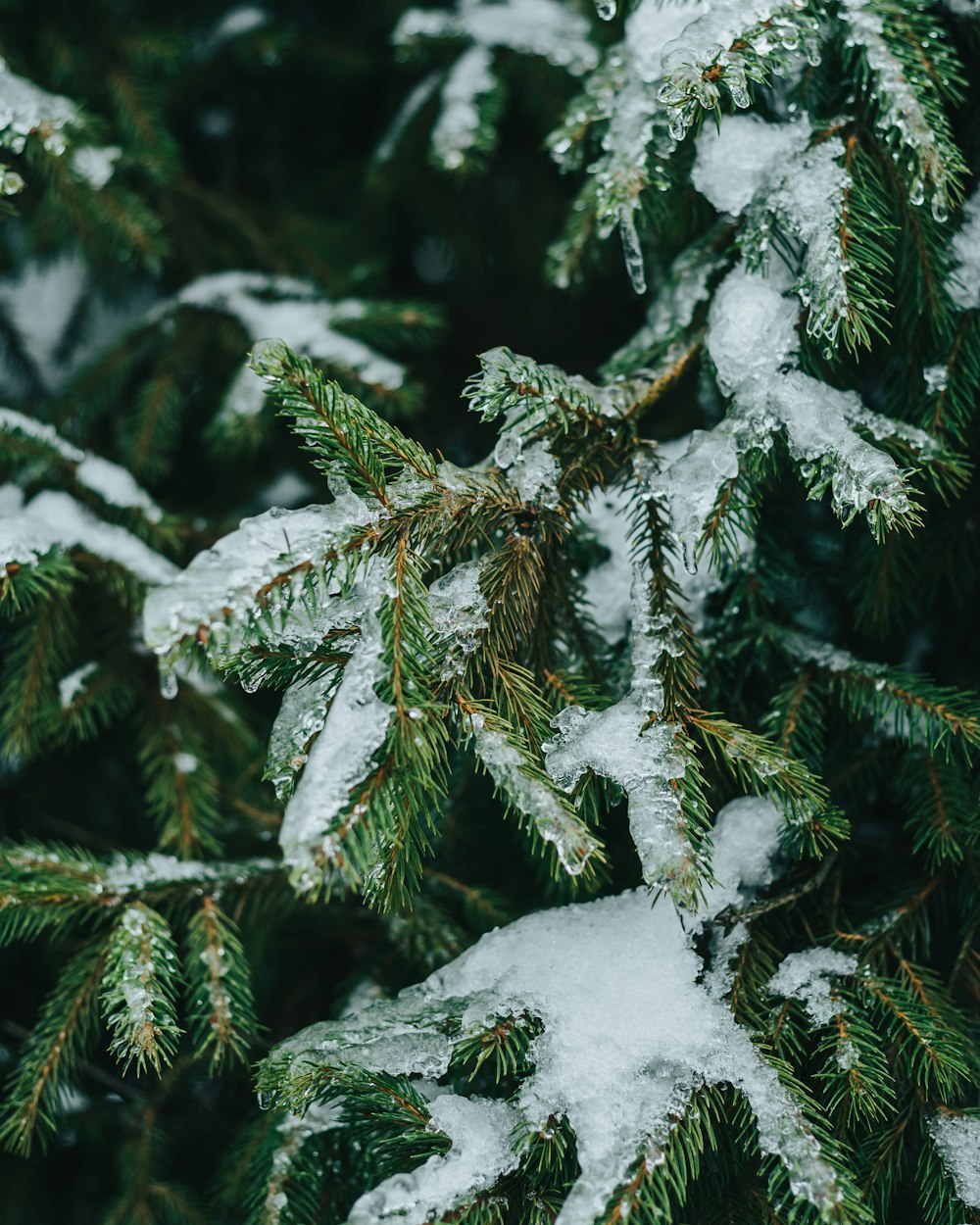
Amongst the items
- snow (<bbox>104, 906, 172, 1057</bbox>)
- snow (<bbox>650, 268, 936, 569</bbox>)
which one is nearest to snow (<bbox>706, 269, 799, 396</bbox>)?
snow (<bbox>650, 268, 936, 569</bbox>)

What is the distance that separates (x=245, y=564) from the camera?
843mm

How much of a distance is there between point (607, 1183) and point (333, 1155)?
58cm

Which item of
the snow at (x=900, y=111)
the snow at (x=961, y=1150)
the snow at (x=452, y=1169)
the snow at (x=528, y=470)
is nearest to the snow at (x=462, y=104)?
the snow at (x=900, y=111)

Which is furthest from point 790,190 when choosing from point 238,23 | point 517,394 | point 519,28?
point 238,23

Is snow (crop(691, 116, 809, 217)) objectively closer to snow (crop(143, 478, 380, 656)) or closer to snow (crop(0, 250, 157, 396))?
snow (crop(143, 478, 380, 656))

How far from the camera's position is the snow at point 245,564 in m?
0.79

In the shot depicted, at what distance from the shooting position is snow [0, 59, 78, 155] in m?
1.51

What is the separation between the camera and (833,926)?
1.25 metres

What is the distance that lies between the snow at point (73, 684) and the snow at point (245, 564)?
85 centimetres

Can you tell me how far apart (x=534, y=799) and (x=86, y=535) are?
1058mm

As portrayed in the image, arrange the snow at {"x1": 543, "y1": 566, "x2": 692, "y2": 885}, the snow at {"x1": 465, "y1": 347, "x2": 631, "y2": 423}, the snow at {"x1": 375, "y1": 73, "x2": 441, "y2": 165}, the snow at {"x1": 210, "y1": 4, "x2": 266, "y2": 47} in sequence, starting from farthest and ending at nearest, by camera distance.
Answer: the snow at {"x1": 210, "y1": 4, "x2": 266, "y2": 47} → the snow at {"x1": 375, "y1": 73, "x2": 441, "y2": 165} → the snow at {"x1": 465, "y1": 347, "x2": 631, "y2": 423} → the snow at {"x1": 543, "y1": 566, "x2": 692, "y2": 885}

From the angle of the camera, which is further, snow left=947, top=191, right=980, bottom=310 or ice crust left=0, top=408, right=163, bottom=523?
ice crust left=0, top=408, right=163, bottom=523

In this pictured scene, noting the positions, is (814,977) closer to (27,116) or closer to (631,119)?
(631,119)

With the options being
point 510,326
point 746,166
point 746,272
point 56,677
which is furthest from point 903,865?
point 510,326
